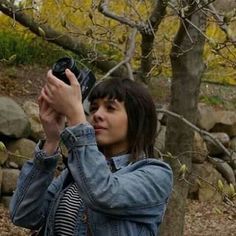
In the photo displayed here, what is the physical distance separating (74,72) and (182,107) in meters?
2.96

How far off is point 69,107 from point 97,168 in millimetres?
194

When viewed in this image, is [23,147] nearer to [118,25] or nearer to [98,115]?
[118,25]

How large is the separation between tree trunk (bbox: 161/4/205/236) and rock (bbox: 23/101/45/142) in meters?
2.92

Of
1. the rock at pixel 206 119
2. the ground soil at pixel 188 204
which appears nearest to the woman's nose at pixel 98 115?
the ground soil at pixel 188 204

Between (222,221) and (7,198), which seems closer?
(7,198)

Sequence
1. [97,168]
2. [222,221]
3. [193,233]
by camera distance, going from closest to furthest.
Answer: [97,168] → [193,233] → [222,221]

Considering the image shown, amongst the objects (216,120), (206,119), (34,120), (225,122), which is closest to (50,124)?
(34,120)

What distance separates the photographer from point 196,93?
481 cm

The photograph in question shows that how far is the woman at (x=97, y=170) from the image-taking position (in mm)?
1858

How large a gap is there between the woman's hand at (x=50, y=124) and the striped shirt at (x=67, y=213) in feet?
0.56

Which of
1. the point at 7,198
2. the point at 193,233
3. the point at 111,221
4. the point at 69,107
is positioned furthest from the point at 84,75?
the point at 193,233

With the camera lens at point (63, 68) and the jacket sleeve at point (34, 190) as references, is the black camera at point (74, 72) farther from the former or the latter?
the jacket sleeve at point (34, 190)

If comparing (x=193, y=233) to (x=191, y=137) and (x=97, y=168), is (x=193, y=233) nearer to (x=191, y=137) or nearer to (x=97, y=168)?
(x=191, y=137)

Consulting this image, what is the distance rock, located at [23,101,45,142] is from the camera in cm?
764
